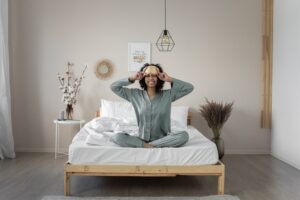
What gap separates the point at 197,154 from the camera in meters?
3.69

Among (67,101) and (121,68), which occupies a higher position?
(121,68)

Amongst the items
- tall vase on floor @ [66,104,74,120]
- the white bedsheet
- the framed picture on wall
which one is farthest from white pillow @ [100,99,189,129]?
the white bedsheet

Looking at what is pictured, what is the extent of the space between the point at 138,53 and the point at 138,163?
270 cm

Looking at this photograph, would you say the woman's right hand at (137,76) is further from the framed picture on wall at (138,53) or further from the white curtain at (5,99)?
the white curtain at (5,99)

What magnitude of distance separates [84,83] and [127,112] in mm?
937

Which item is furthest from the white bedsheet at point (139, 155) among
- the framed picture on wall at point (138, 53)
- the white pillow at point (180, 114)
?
the framed picture on wall at point (138, 53)

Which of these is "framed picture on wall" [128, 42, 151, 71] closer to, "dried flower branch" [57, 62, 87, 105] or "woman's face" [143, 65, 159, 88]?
"dried flower branch" [57, 62, 87, 105]

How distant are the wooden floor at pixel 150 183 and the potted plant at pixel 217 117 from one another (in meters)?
0.48

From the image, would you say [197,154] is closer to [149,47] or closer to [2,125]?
[149,47]

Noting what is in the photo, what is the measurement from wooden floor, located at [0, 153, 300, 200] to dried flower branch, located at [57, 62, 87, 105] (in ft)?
3.59

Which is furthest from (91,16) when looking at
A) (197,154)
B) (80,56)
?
(197,154)

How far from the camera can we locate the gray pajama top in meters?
3.91

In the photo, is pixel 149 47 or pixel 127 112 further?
pixel 149 47

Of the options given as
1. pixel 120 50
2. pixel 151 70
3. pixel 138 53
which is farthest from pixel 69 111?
pixel 151 70
